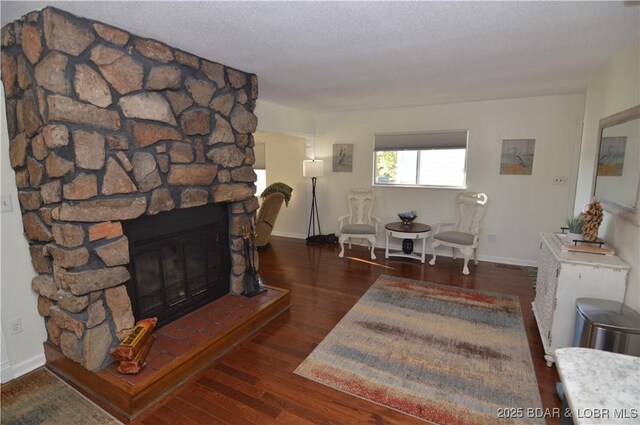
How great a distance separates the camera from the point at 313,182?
19.7 ft

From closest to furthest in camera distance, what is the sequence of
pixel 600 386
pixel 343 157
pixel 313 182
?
pixel 600 386 → pixel 343 157 → pixel 313 182

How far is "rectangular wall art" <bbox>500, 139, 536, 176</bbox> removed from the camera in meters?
4.51

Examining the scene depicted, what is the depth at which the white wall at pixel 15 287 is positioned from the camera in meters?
2.20

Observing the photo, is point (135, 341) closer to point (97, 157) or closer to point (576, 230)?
point (97, 157)

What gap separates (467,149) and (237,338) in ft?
13.4

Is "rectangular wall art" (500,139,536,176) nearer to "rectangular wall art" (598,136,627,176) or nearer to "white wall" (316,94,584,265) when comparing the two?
"white wall" (316,94,584,265)

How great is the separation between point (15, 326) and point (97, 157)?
4.58 feet

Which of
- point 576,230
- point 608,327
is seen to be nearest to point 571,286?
point 608,327

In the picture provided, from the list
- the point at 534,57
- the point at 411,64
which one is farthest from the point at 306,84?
the point at 534,57

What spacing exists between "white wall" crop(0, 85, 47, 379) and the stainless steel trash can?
3764mm

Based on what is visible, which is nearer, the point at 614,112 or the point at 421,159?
the point at 614,112

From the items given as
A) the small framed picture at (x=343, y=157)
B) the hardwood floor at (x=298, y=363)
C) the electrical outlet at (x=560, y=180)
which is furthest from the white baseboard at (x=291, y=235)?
the electrical outlet at (x=560, y=180)

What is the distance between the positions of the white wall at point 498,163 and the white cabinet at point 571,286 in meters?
2.29

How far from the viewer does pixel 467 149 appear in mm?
4820
